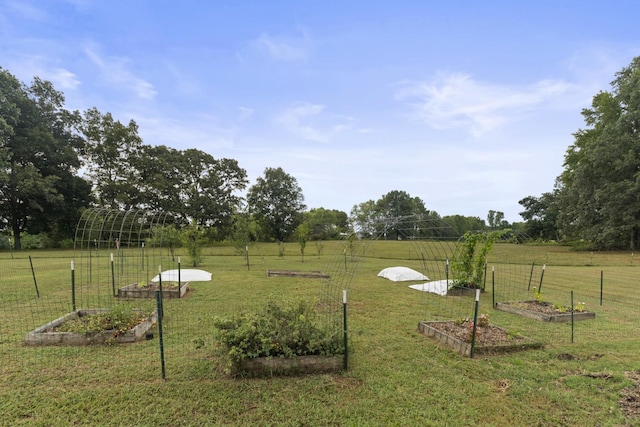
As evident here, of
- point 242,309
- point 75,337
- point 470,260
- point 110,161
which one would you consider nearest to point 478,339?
point 242,309

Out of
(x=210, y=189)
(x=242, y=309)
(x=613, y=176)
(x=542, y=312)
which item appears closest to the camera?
(x=242, y=309)

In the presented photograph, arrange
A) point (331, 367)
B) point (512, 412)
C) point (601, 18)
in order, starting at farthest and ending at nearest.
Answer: point (601, 18) → point (331, 367) → point (512, 412)

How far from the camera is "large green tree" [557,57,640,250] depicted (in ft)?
86.0

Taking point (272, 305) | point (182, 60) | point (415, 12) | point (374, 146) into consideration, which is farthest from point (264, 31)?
point (272, 305)

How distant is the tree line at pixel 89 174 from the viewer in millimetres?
25503

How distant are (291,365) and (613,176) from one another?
118 ft

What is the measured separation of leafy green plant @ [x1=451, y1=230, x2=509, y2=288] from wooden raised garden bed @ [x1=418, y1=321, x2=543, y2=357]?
4056mm

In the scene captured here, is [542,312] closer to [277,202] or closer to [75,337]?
[75,337]

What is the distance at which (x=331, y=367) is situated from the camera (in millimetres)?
4039

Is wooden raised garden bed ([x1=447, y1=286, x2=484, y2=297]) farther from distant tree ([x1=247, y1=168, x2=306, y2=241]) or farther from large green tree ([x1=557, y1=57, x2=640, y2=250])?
distant tree ([x1=247, y1=168, x2=306, y2=241])

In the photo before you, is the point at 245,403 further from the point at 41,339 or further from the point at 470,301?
the point at 470,301

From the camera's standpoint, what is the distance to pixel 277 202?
48188 millimetres

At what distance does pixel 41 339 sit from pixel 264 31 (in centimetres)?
921

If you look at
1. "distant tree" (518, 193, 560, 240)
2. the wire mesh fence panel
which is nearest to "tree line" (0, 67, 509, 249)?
"distant tree" (518, 193, 560, 240)
